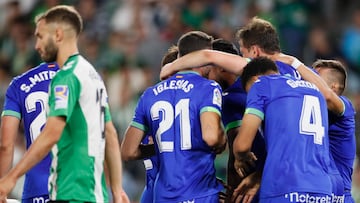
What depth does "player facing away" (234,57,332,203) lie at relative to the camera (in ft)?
30.5

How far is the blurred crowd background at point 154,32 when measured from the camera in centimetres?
1716

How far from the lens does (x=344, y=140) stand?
1034cm

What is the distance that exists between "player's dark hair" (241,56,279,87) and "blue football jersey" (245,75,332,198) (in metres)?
0.14

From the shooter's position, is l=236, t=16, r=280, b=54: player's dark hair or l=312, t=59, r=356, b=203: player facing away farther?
l=312, t=59, r=356, b=203: player facing away

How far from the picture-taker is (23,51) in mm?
17797

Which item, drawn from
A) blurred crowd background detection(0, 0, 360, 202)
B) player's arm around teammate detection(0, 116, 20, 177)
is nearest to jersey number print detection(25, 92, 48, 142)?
player's arm around teammate detection(0, 116, 20, 177)

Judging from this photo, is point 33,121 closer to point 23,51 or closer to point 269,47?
point 269,47

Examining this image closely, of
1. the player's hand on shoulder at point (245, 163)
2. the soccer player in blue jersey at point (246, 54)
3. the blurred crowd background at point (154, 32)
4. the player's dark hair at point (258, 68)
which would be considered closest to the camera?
the player's hand on shoulder at point (245, 163)

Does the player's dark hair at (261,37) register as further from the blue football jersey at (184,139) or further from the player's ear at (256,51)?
the blue football jersey at (184,139)

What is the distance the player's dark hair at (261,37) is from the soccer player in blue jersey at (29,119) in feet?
5.64

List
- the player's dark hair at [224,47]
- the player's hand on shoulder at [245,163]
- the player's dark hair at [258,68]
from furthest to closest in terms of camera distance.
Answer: the player's dark hair at [224,47], the player's dark hair at [258,68], the player's hand on shoulder at [245,163]

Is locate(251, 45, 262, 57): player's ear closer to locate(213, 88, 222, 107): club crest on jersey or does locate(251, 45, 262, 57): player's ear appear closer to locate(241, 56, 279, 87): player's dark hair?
locate(241, 56, 279, 87): player's dark hair

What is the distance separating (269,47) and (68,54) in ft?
6.26

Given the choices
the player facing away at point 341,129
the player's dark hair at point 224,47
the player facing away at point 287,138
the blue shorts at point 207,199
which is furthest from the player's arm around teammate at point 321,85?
the blue shorts at point 207,199
